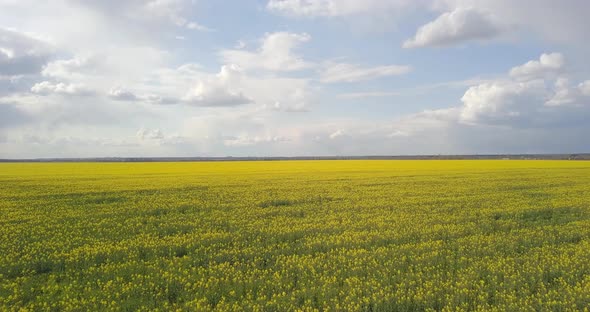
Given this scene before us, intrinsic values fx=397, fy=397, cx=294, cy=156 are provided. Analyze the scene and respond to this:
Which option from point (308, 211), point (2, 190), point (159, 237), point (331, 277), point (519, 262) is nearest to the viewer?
point (331, 277)

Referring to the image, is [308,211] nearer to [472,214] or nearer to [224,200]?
[224,200]

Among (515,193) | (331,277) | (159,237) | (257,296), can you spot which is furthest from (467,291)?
(515,193)

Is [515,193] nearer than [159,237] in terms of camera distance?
No

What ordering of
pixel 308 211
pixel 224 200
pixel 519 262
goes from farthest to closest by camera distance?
pixel 224 200 → pixel 308 211 → pixel 519 262

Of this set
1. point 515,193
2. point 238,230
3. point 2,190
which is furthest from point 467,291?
point 2,190

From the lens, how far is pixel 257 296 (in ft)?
25.2

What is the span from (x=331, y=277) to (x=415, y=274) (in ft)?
6.09

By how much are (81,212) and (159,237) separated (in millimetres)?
6073

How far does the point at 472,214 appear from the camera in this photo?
1579 centimetres

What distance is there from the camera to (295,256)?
9898 mm

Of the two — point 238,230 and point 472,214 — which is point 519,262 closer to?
point 472,214

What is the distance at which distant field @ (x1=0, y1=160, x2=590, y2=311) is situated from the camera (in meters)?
7.50

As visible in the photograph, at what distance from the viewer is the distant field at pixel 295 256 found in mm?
7496

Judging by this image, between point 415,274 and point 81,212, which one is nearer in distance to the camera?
point 415,274
